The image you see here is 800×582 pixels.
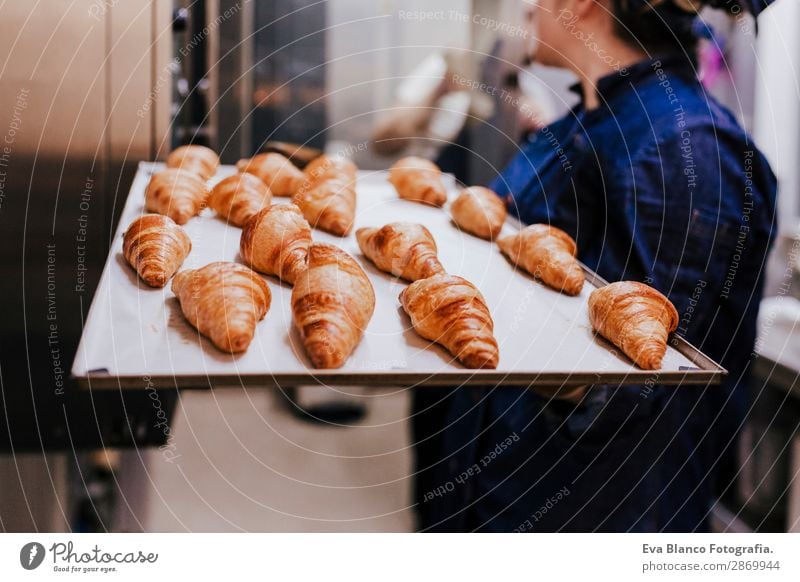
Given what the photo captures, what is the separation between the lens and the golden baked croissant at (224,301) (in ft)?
1.68

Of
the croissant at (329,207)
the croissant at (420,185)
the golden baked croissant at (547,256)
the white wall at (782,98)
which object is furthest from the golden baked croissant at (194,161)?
the white wall at (782,98)

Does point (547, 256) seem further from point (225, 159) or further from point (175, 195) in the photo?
point (225, 159)

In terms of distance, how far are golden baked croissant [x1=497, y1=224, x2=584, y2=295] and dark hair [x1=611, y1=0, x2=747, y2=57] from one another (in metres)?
0.30

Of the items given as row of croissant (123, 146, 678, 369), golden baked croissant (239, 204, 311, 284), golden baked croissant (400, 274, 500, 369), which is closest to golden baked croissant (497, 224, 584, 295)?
row of croissant (123, 146, 678, 369)

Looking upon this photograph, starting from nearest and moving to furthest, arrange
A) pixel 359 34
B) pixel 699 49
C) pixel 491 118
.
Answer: pixel 699 49 < pixel 359 34 < pixel 491 118

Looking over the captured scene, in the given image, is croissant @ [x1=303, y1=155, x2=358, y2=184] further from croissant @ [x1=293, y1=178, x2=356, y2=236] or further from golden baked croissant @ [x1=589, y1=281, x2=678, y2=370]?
golden baked croissant @ [x1=589, y1=281, x2=678, y2=370]

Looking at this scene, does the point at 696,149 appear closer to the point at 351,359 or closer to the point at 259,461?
the point at 351,359

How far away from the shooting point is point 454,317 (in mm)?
556

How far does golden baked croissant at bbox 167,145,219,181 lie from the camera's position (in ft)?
2.64

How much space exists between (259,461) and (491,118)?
36.2 inches

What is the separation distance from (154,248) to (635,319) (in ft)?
1.34

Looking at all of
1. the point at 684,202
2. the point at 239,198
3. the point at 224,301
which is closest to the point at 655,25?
the point at 684,202

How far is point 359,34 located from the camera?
1.09 m

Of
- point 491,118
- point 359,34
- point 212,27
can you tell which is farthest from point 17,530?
point 491,118
